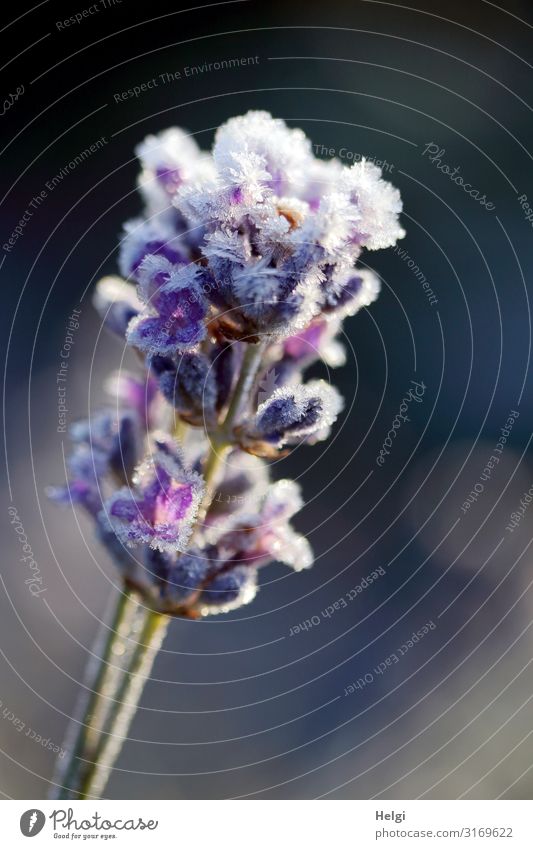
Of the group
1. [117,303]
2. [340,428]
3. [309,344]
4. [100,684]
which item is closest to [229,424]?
[309,344]

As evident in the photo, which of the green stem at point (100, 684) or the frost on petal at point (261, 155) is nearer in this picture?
the frost on petal at point (261, 155)

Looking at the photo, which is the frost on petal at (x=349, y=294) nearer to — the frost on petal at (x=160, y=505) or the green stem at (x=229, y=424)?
the green stem at (x=229, y=424)

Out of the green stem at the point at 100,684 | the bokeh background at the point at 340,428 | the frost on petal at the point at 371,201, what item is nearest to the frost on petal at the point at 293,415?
the frost on petal at the point at 371,201

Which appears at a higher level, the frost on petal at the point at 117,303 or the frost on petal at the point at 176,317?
the frost on petal at the point at 117,303

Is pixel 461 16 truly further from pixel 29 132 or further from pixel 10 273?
pixel 10 273

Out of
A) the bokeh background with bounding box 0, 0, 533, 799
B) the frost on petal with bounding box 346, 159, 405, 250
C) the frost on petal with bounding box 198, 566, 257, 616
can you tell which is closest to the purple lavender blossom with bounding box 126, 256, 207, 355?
the frost on petal with bounding box 346, 159, 405, 250
